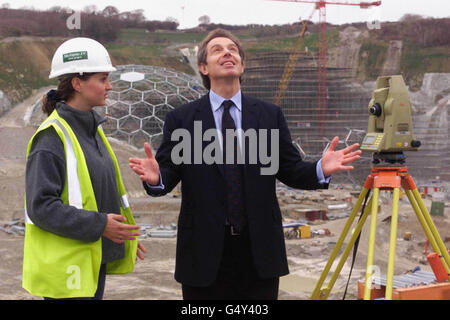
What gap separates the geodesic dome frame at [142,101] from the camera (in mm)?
30344

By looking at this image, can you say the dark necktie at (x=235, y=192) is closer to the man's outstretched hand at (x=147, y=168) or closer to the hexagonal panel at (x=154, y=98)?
the man's outstretched hand at (x=147, y=168)

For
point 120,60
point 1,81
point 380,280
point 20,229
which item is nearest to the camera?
point 380,280

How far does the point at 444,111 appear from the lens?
115ft

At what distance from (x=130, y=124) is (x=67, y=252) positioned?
2967 cm

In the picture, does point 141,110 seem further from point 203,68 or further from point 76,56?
point 76,56

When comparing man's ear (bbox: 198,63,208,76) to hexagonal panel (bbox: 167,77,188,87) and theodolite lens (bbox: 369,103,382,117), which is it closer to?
theodolite lens (bbox: 369,103,382,117)

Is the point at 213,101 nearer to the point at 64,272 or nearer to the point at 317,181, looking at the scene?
the point at 317,181

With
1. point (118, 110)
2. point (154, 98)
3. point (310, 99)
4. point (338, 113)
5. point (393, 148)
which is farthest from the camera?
point (310, 99)

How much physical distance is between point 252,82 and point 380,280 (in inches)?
1375

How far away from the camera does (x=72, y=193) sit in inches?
93.7

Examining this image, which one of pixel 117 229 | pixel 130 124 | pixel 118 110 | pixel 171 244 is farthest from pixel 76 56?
pixel 118 110

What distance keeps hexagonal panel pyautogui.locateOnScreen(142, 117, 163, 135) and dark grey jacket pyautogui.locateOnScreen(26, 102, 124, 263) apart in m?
28.7

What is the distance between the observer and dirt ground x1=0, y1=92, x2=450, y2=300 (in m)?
9.99
